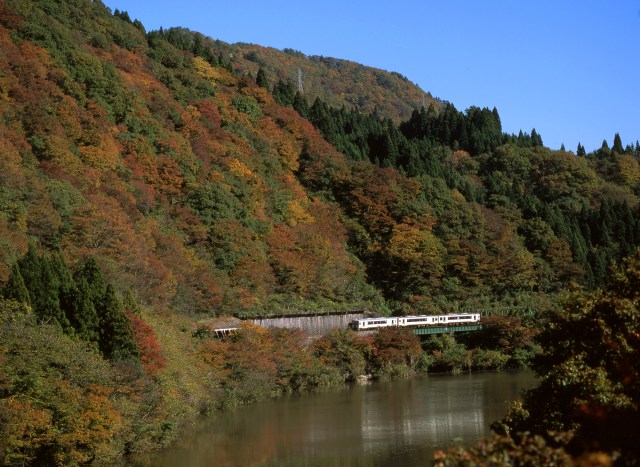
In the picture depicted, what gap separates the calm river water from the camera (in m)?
30.6

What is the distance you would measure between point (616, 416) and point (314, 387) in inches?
1500

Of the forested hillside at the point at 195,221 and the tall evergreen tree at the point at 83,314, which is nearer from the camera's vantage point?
the forested hillside at the point at 195,221

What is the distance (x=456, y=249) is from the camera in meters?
65.4

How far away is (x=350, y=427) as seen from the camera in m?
35.6

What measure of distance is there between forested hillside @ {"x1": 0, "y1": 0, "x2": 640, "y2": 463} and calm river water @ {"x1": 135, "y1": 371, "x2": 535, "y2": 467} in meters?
1.79

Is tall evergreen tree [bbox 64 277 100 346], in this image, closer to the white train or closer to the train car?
the train car

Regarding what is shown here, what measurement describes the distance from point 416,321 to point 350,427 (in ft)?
74.2

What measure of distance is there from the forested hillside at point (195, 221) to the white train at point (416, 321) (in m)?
2.60

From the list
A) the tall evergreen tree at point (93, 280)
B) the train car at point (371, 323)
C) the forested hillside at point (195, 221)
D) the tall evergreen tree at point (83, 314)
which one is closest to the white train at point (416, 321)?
the train car at point (371, 323)

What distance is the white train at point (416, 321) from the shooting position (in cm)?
5491

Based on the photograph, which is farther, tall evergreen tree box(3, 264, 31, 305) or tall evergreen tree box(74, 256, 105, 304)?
tall evergreen tree box(74, 256, 105, 304)

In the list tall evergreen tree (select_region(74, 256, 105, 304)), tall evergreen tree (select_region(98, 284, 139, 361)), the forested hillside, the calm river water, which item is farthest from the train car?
tall evergreen tree (select_region(98, 284, 139, 361))

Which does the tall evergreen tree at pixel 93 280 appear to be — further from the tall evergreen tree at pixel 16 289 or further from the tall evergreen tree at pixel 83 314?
the tall evergreen tree at pixel 16 289

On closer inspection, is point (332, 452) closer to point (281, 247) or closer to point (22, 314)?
point (22, 314)
